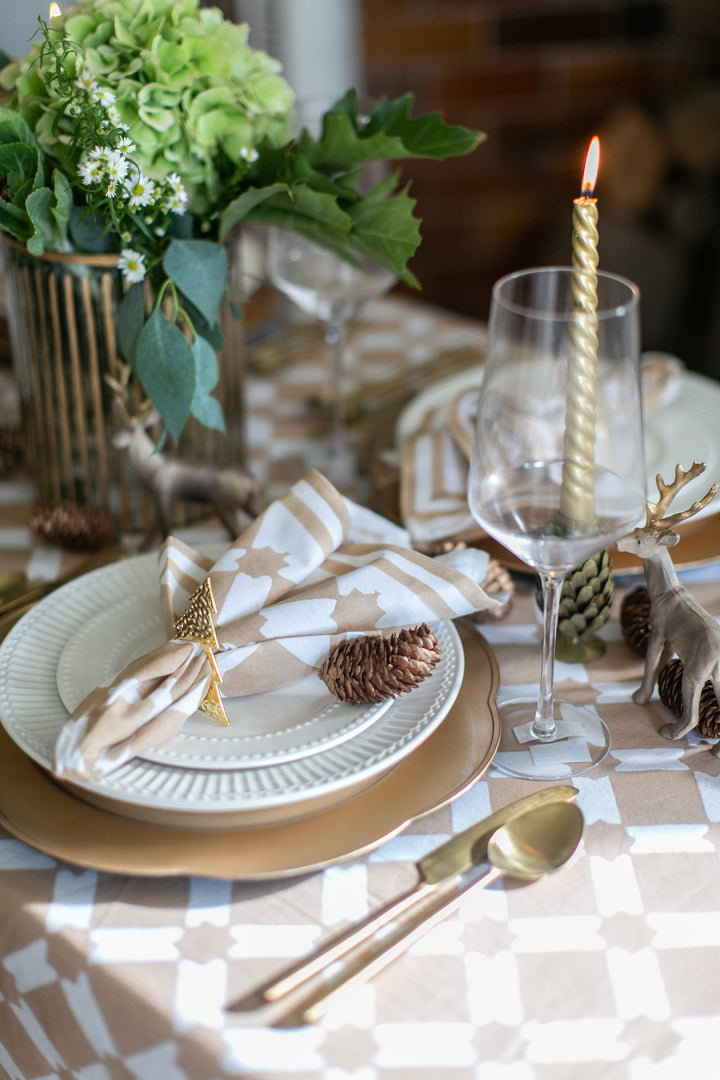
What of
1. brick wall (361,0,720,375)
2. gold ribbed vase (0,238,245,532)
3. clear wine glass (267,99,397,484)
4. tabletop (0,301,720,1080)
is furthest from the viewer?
brick wall (361,0,720,375)

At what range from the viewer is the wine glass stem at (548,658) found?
1.86 feet

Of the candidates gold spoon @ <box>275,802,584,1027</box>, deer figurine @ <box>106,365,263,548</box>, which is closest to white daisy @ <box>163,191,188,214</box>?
deer figurine @ <box>106,365,263,548</box>

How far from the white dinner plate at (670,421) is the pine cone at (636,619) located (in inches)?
3.2

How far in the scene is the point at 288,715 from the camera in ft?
1.90

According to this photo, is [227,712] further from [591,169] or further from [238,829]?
[591,169]

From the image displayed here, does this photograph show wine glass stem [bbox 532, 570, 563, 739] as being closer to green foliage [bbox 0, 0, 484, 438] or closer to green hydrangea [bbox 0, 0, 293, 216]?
green foliage [bbox 0, 0, 484, 438]

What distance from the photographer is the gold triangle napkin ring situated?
56cm

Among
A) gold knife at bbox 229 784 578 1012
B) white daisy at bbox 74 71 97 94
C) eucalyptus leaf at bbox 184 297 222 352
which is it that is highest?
white daisy at bbox 74 71 97 94

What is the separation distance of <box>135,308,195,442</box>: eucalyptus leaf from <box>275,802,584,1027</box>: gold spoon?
13.9 inches

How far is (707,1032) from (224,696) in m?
0.30

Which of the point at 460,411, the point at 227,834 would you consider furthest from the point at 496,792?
the point at 460,411

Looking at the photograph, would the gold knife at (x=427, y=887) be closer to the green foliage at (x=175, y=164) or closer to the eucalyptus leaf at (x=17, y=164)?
the green foliage at (x=175, y=164)

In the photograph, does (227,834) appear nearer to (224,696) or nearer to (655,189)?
(224,696)

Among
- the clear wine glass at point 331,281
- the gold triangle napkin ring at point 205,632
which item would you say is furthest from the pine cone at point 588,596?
the clear wine glass at point 331,281
